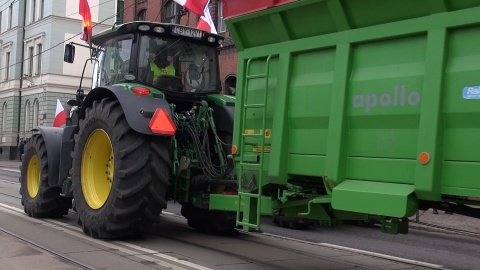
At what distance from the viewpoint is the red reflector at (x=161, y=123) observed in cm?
686

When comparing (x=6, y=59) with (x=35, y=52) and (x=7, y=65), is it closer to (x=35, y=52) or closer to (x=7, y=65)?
(x=7, y=65)

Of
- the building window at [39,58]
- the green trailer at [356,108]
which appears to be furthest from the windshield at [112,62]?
the building window at [39,58]

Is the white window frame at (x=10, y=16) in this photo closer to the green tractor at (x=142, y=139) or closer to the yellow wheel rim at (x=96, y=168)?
the green tractor at (x=142, y=139)

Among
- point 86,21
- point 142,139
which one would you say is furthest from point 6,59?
point 142,139

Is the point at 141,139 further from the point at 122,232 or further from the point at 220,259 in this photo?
the point at 220,259

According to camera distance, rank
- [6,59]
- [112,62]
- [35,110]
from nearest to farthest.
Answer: [112,62] → [35,110] → [6,59]

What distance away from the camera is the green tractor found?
692 centimetres

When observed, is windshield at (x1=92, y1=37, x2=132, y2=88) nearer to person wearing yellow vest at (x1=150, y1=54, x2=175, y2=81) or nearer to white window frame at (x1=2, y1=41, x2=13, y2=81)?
Answer: person wearing yellow vest at (x1=150, y1=54, x2=175, y2=81)

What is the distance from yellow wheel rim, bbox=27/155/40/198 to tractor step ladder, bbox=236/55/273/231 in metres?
5.48

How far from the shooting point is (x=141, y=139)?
6949mm

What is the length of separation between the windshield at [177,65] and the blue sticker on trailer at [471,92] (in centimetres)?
501

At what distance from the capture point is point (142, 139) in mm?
6953

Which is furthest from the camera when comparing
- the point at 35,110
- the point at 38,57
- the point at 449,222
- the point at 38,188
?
the point at 38,57

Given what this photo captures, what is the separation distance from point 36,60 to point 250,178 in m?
39.0
